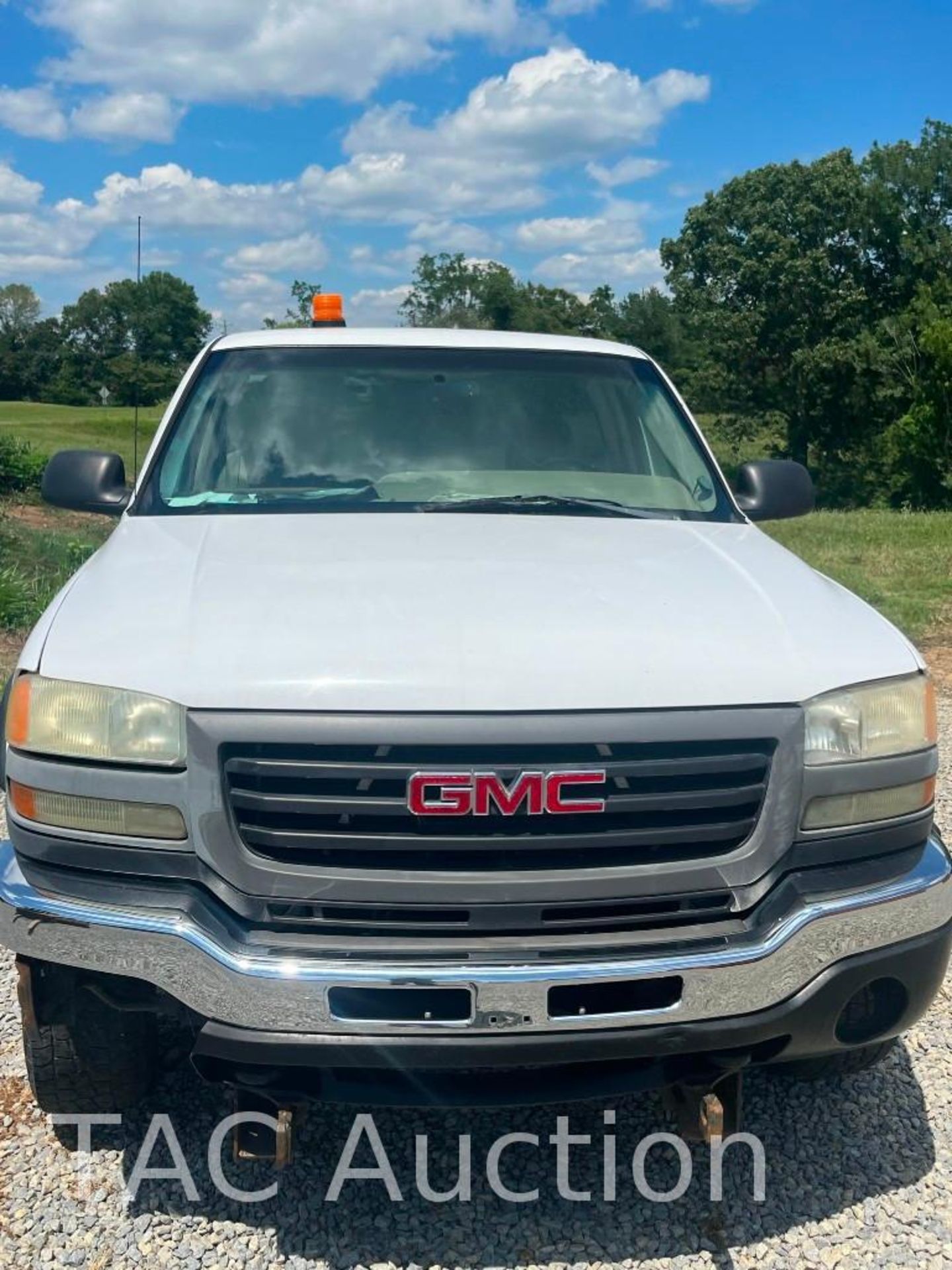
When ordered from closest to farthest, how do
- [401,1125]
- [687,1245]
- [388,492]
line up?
[687,1245] < [401,1125] < [388,492]

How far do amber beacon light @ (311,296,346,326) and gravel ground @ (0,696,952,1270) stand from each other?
3.12 meters

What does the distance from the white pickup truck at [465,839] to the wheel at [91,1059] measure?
0.01 metres

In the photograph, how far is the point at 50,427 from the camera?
28984mm

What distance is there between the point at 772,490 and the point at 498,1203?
2401 millimetres

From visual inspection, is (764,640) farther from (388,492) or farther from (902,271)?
(902,271)

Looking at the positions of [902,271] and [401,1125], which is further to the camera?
[902,271]

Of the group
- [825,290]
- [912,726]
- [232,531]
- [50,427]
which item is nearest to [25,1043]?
[232,531]

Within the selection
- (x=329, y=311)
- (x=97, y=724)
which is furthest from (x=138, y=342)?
(x=97, y=724)

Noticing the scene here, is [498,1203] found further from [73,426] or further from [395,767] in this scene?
[73,426]

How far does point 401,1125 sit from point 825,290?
40441mm

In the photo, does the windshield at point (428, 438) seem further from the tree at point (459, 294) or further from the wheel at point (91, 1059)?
the tree at point (459, 294)

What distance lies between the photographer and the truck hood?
2.22 metres

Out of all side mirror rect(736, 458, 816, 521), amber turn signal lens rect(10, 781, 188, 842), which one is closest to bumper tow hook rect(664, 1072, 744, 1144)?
amber turn signal lens rect(10, 781, 188, 842)

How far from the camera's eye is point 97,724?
226 cm
